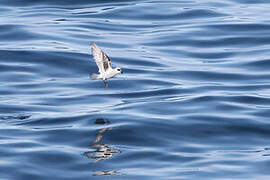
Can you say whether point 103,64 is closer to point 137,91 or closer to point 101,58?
point 101,58

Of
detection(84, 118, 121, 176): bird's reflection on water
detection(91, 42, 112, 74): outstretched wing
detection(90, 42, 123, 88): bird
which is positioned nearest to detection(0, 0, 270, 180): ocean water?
detection(84, 118, 121, 176): bird's reflection on water

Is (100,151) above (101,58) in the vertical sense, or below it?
below

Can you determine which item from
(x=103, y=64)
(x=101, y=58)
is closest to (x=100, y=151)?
(x=103, y=64)

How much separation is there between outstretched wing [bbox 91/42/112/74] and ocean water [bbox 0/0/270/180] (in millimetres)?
2015

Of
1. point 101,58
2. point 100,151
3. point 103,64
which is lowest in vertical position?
point 100,151

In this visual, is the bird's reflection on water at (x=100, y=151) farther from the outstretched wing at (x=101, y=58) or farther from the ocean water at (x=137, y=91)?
the outstretched wing at (x=101, y=58)

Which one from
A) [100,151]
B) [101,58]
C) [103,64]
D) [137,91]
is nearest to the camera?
[101,58]

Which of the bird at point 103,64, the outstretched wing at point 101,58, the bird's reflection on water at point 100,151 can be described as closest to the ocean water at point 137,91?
the bird's reflection on water at point 100,151

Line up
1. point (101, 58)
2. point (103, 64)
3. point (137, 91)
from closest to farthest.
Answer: point (101, 58) → point (103, 64) → point (137, 91)

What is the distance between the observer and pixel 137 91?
27.5m

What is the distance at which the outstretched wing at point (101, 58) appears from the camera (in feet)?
65.6

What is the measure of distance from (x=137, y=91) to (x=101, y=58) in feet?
23.7

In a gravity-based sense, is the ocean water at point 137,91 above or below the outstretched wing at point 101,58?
below

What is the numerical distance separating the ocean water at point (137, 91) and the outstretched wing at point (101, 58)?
6.61 feet
